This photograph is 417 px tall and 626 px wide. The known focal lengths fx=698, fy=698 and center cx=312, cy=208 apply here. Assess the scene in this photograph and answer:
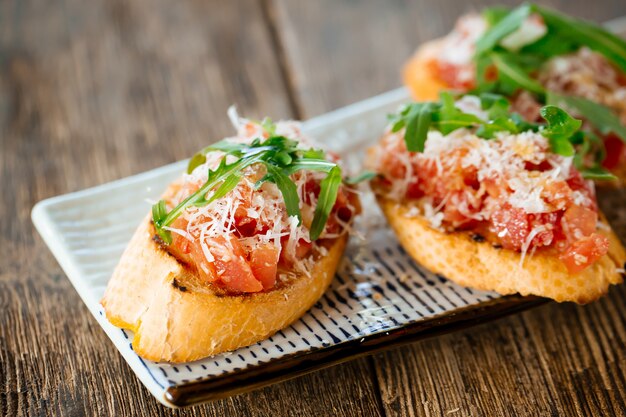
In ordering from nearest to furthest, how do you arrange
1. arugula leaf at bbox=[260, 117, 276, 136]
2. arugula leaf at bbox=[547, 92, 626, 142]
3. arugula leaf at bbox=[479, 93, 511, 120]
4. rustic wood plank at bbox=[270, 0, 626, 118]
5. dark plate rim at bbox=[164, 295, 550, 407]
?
dark plate rim at bbox=[164, 295, 550, 407] < arugula leaf at bbox=[260, 117, 276, 136] < arugula leaf at bbox=[479, 93, 511, 120] < arugula leaf at bbox=[547, 92, 626, 142] < rustic wood plank at bbox=[270, 0, 626, 118]

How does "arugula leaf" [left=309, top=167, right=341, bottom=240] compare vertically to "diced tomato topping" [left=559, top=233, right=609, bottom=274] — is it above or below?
above

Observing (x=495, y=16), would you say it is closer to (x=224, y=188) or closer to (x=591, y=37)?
(x=591, y=37)

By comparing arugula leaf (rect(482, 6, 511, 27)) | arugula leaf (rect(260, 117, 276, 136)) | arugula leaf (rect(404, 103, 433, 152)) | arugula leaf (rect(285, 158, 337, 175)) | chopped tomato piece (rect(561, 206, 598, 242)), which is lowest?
chopped tomato piece (rect(561, 206, 598, 242))

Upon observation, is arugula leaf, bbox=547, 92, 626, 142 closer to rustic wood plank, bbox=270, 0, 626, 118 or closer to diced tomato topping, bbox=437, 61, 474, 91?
diced tomato topping, bbox=437, 61, 474, 91

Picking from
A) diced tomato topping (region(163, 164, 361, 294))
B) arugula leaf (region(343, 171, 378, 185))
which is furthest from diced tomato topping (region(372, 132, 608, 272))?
diced tomato topping (region(163, 164, 361, 294))

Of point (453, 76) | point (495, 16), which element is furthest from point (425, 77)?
point (495, 16)

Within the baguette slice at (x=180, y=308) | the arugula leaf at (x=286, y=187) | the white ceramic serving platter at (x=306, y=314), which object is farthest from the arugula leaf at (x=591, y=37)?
the baguette slice at (x=180, y=308)

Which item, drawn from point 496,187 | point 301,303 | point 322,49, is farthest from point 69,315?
point 322,49
